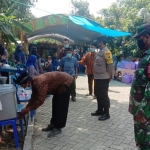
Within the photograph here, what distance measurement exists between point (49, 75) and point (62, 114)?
2.47ft

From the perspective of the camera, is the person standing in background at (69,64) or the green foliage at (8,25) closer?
the green foliage at (8,25)

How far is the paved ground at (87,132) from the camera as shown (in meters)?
3.63

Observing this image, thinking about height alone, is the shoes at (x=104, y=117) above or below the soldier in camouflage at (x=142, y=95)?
below

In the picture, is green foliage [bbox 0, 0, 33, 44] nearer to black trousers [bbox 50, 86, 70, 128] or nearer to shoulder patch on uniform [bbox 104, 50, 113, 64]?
black trousers [bbox 50, 86, 70, 128]

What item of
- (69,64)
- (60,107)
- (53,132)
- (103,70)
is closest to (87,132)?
(53,132)

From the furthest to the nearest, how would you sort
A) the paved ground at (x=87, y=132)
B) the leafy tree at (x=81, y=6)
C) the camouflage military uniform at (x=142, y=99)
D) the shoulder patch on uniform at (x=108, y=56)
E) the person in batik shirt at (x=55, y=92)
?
the leafy tree at (x=81, y=6)
the shoulder patch on uniform at (x=108, y=56)
the paved ground at (x=87, y=132)
the person in batik shirt at (x=55, y=92)
the camouflage military uniform at (x=142, y=99)

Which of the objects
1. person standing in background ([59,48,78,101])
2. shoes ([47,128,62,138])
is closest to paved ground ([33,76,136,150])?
shoes ([47,128,62,138])

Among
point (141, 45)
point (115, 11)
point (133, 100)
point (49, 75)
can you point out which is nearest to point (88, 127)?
point (49, 75)

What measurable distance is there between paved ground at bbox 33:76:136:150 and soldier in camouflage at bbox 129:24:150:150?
50.1 inches

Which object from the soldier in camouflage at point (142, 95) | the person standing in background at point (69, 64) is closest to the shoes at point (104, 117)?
the person standing in background at point (69, 64)

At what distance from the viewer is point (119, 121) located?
4797 mm

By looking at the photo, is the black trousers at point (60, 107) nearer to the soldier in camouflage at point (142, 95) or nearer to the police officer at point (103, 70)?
the police officer at point (103, 70)

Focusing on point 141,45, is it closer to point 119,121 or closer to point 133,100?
point 133,100

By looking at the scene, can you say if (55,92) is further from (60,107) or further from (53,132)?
(53,132)
